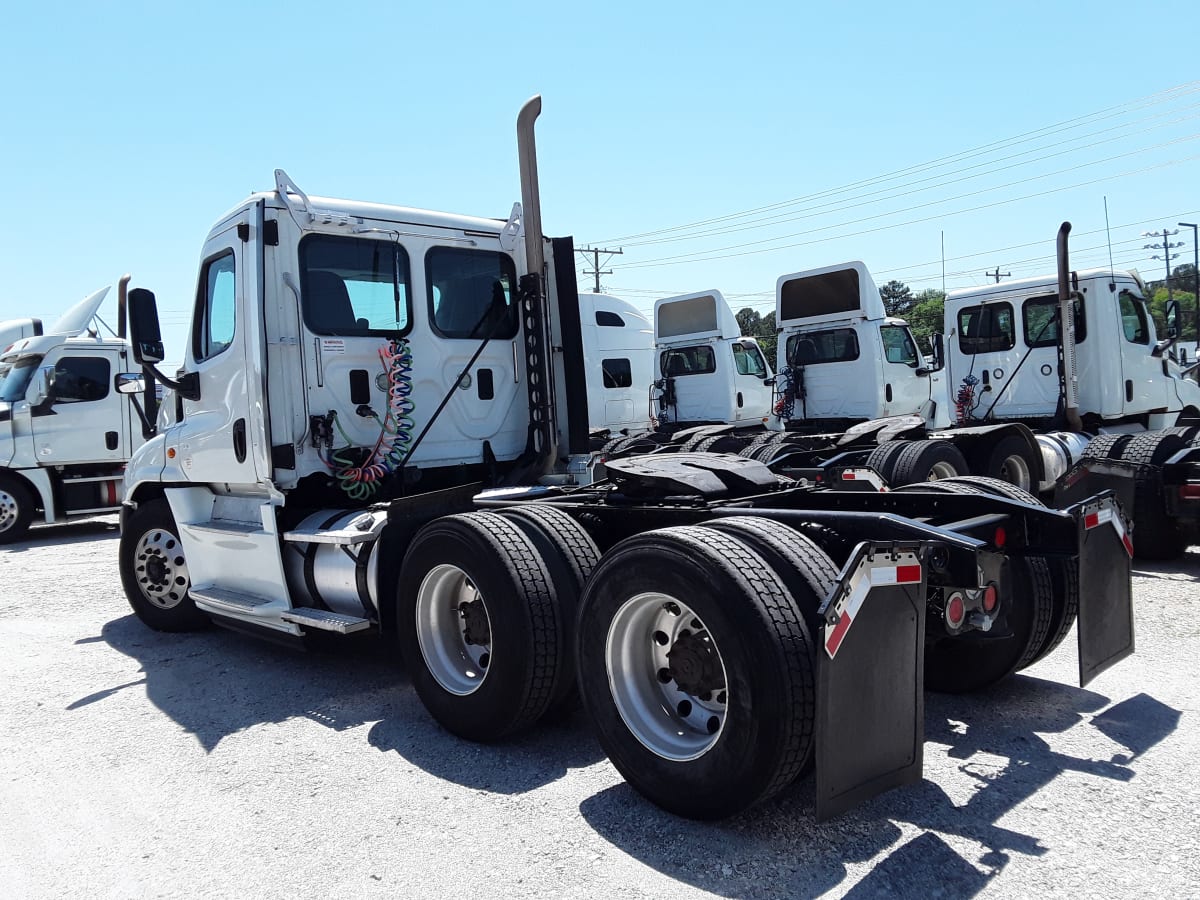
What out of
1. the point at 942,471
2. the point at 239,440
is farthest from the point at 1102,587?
the point at 239,440

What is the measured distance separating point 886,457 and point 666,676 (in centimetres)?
504

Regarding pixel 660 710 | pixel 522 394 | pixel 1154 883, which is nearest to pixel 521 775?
pixel 660 710

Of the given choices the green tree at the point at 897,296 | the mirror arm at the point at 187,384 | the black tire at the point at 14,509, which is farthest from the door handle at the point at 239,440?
the green tree at the point at 897,296

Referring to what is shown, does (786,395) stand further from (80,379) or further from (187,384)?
(80,379)

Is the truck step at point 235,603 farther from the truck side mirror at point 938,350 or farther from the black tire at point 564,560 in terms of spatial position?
the truck side mirror at point 938,350

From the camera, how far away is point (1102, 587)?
13.0 ft

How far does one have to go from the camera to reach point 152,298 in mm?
6020

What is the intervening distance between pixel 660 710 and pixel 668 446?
7272mm

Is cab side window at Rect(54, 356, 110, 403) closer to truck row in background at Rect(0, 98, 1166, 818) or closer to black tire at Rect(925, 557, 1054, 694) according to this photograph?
truck row in background at Rect(0, 98, 1166, 818)

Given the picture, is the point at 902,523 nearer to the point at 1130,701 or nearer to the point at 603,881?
the point at 603,881

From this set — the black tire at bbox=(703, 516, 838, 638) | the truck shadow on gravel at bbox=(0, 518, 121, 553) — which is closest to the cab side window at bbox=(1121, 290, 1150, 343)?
the black tire at bbox=(703, 516, 838, 638)

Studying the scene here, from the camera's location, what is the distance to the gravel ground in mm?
3006

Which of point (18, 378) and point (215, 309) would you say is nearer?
point (215, 309)

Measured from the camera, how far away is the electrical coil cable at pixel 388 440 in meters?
5.84
